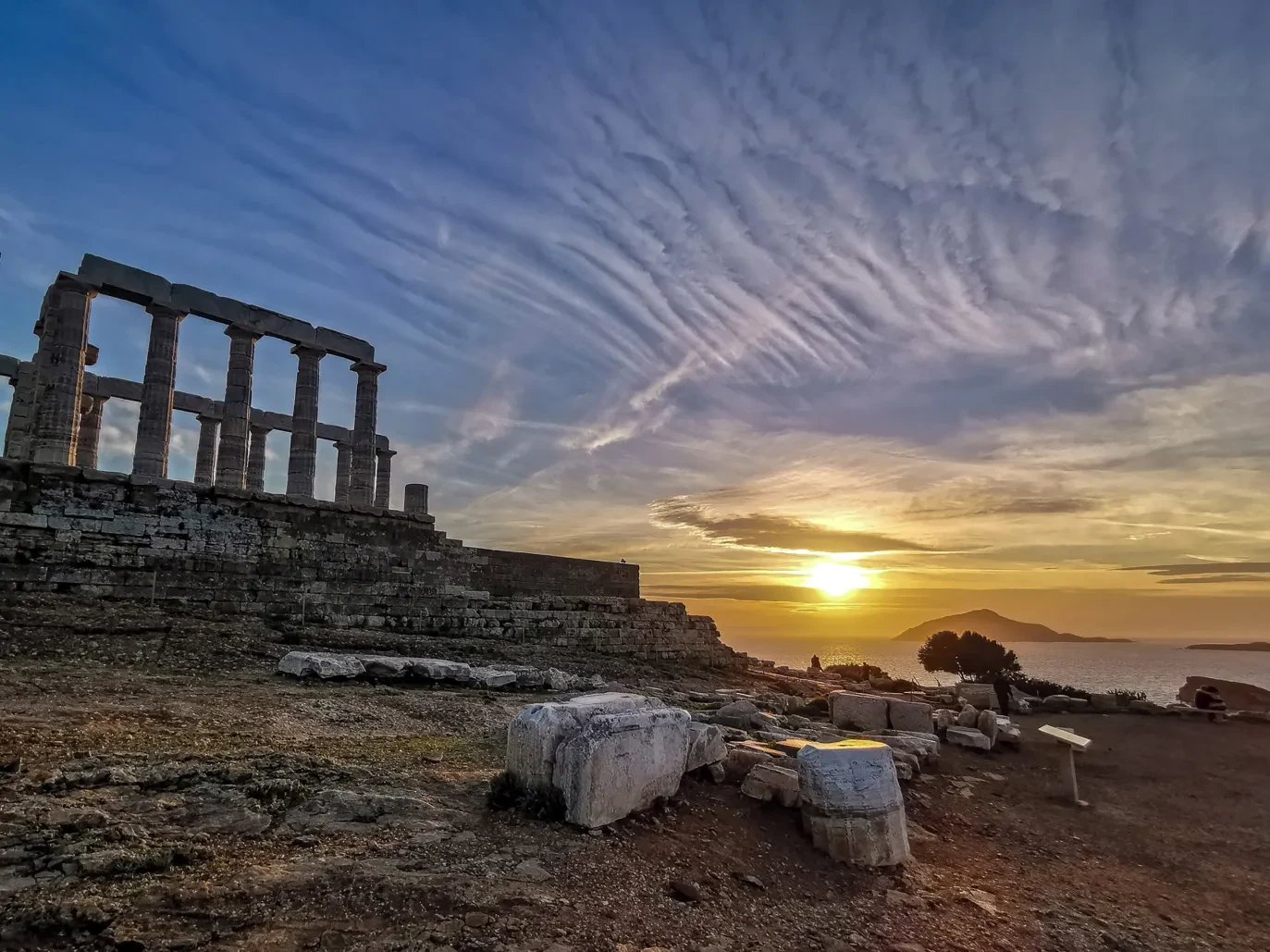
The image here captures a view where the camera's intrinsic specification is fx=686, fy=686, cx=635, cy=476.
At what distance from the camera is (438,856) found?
439 cm

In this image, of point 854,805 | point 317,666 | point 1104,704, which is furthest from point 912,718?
point 1104,704

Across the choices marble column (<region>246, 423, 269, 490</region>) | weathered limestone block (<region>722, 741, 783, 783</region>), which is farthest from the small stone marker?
marble column (<region>246, 423, 269, 490</region>)

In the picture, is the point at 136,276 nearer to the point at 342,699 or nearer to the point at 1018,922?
the point at 342,699

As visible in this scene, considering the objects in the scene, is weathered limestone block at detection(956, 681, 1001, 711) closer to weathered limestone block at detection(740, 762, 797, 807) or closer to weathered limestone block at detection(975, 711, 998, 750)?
weathered limestone block at detection(975, 711, 998, 750)

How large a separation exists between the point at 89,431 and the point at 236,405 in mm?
6729

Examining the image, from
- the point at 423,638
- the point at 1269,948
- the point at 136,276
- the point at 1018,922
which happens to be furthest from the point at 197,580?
the point at 1269,948

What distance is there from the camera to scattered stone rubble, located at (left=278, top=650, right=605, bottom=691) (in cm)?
995

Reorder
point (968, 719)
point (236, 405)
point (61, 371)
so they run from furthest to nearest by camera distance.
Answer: point (236, 405) < point (61, 371) < point (968, 719)

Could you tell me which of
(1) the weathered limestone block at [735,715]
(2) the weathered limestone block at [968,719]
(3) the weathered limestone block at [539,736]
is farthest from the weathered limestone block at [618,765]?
(2) the weathered limestone block at [968,719]

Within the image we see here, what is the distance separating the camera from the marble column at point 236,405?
18.9m

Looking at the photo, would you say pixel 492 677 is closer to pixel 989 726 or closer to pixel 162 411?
pixel 989 726

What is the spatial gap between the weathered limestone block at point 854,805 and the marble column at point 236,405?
18.0 metres

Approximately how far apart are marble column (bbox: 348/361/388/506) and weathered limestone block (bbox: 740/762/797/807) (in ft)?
58.4

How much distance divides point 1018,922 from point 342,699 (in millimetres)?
7583
